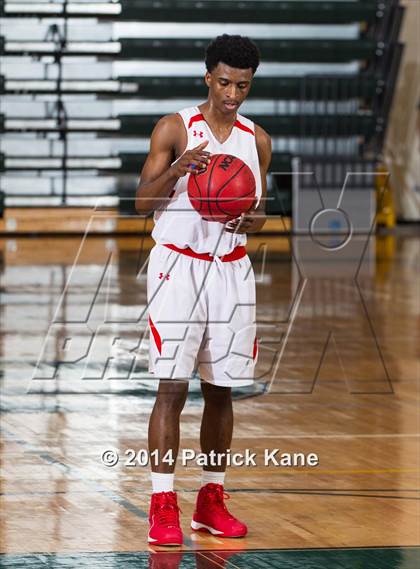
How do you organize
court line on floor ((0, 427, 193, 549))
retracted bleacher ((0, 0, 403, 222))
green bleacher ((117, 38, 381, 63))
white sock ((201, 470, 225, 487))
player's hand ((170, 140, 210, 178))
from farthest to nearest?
green bleacher ((117, 38, 381, 63)), retracted bleacher ((0, 0, 403, 222)), court line on floor ((0, 427, 193, 549)), white sock ((201, 470, 225, 487)), player's hand ((170, 140, 210, 178))

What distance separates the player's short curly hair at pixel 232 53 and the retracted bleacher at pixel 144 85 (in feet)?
44.9

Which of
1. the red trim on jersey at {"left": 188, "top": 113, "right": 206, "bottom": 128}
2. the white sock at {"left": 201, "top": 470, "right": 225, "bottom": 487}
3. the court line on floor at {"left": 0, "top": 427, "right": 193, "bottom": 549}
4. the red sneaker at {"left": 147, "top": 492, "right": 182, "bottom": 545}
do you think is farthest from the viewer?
the court line on floor at {"left": 0, "top": 427, "right": 193, "bottom": 549}

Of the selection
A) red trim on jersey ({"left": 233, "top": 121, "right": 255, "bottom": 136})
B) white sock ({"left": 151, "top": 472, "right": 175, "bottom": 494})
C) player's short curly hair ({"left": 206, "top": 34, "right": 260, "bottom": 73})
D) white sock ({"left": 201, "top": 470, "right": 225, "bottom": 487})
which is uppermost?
player's short curly hair ({"left": 206, "top": 34, "right": 260, "bottom": 73})

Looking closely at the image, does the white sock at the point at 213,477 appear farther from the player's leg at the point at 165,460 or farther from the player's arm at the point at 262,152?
the player's arm at the point at 262,152

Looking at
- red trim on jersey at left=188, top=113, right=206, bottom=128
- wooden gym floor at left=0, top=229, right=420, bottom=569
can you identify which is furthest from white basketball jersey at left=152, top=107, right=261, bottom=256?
wooden gym floor at left=0, top=229, right=420, bottom=569

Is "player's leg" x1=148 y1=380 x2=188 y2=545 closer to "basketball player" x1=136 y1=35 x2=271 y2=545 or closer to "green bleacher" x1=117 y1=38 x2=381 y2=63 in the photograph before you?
"basketball player" x1=136 y1=35 x2=271 y2=545

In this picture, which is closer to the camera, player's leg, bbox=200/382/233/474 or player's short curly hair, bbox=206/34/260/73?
Answer: player's short curly hair, bbox=206/34/260/73

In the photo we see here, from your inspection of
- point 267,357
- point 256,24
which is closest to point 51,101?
point 256,24

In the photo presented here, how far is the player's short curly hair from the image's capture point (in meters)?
4.36

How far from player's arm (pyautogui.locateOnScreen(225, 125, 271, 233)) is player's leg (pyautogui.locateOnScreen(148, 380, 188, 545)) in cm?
51

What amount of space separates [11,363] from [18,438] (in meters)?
2.19

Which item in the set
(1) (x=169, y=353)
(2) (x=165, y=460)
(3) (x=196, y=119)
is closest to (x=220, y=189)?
(3) (x=196, y=119)

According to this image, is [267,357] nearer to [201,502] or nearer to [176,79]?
[201,502]

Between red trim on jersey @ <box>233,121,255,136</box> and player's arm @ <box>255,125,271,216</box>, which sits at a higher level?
red trim on jersey @ <box>233,121,255,136</box>
